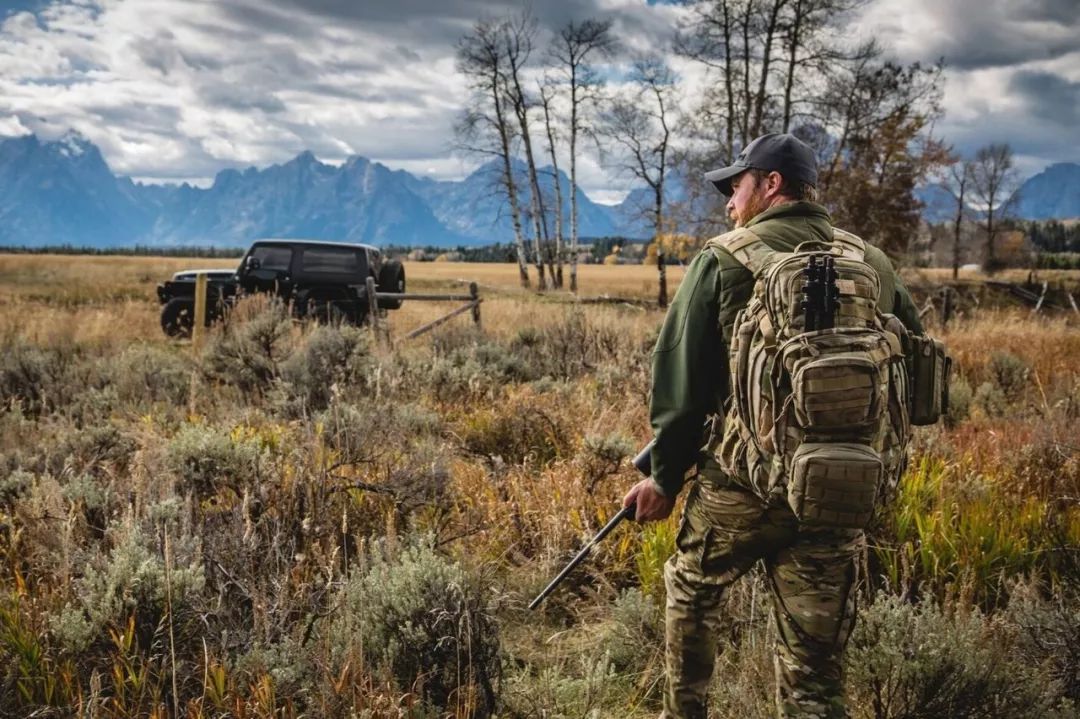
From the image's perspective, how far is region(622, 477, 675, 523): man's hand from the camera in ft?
7.55

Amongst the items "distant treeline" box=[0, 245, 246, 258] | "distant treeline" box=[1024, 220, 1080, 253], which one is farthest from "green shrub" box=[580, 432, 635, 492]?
"distant treeline" box=[1024, 220, 1080, 253]

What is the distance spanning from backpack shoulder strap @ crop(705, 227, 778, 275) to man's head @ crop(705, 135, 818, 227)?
186mm

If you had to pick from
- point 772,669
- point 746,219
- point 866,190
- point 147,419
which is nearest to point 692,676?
point 772,669

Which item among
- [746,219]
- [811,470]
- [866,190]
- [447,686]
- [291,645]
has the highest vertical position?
[866,190]

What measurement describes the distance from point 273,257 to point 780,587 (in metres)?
13.3

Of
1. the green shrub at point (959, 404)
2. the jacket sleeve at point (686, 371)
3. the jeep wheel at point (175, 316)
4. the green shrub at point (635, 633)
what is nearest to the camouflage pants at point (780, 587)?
the jacket sleeve at point (686, 371)

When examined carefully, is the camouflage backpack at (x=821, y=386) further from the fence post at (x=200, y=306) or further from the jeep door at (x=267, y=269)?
the jeep door at (x=267, y=269)

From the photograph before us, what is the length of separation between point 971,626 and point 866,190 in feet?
78.6

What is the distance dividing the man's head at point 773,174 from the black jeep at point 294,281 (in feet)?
39.4

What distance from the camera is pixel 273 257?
1373cm

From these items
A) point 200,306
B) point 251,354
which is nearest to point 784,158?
point 251,354

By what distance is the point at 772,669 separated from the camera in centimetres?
254

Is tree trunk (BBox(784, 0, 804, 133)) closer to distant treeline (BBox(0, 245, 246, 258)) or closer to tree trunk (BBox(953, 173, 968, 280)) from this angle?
tree trunk (BBox(953, 173, 968, 280))

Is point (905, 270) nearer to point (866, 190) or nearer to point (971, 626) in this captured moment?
point (866, 190)
